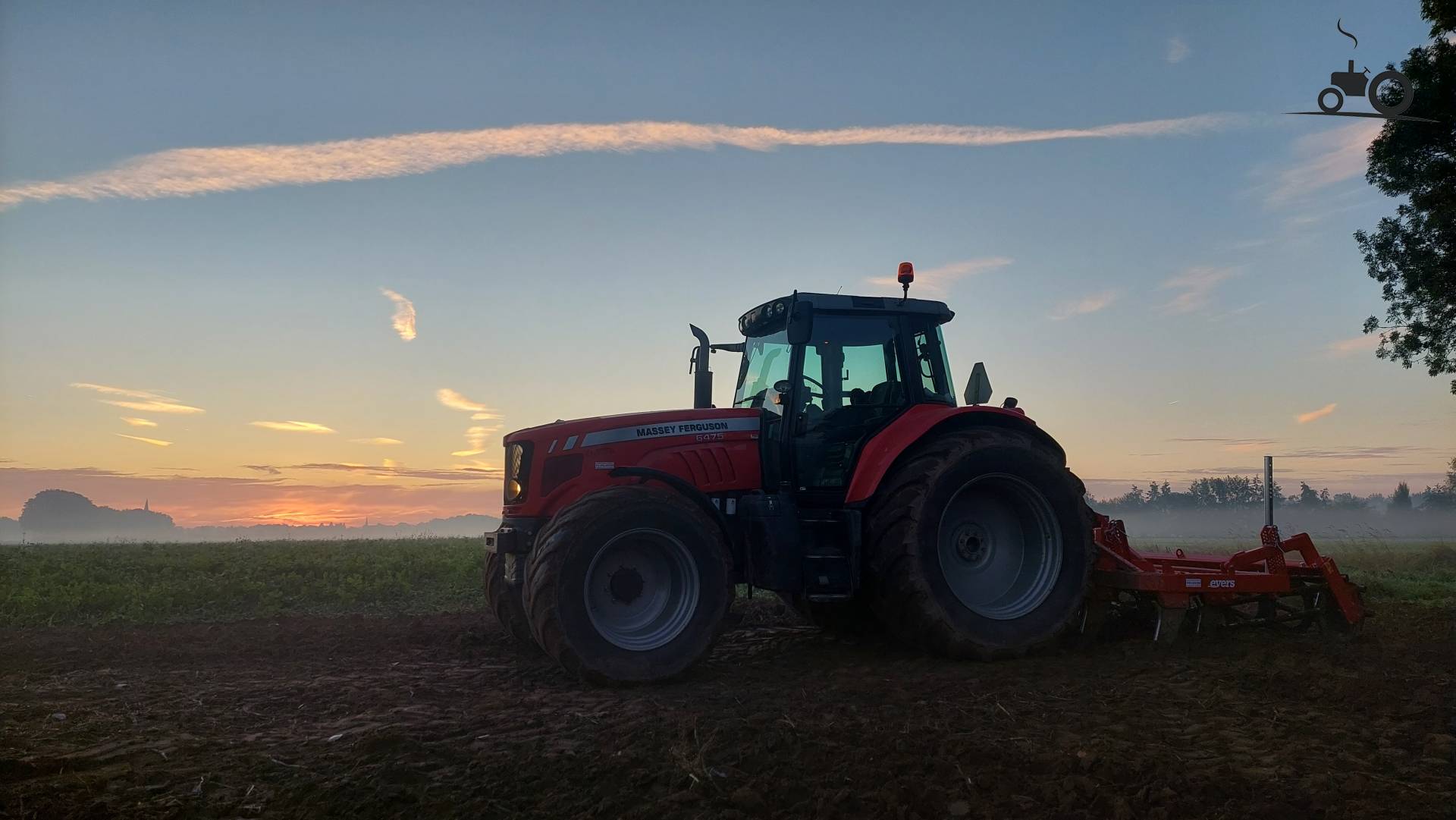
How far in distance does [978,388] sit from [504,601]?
172 inches

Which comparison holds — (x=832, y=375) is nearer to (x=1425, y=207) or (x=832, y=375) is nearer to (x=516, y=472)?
(x=516, y=472)

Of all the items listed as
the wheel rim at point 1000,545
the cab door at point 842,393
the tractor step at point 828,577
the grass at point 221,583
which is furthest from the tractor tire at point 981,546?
the grass at point 221,583

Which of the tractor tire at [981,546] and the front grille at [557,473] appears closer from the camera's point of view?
the tractor tire at [981,546]

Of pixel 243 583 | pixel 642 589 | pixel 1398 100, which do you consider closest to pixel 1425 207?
pixel 1398 100

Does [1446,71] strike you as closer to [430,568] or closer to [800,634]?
[800,634]

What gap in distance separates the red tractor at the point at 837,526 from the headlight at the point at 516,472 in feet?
0.09

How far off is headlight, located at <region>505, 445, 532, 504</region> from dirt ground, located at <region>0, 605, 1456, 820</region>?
1.31 m

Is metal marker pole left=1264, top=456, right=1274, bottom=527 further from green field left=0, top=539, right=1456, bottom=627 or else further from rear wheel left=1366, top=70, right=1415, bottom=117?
rear wheel left=1366, top=70, right=1415, bottom=117

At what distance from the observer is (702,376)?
8039 mm

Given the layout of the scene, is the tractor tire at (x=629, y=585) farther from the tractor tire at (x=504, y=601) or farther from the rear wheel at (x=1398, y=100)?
the rear wheel at (x=1398, y=100)

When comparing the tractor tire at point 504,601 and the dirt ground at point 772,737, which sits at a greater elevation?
the tractor tire at point 504,601

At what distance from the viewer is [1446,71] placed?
14453 mm

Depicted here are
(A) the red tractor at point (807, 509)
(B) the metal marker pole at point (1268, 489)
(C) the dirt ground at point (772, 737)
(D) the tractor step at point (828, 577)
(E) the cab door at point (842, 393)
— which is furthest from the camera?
(B) the metal marker pole at point (1268, 489)

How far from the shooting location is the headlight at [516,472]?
7.05 metres
